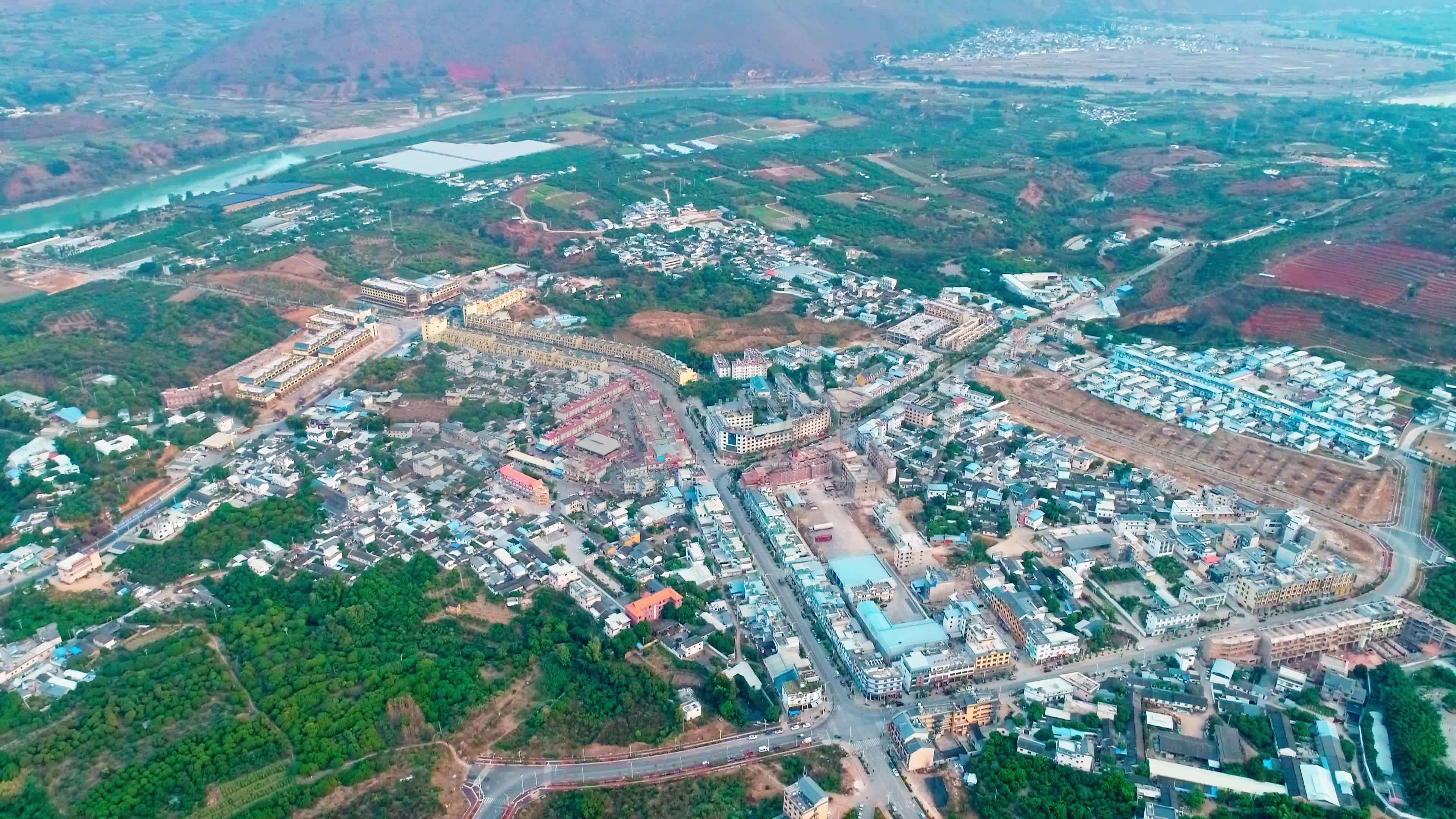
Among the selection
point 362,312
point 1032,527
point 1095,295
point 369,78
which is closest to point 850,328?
point 1095,295

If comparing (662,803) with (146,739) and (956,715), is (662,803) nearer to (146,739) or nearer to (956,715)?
(956,715)

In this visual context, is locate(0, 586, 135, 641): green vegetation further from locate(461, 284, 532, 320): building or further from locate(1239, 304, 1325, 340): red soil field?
locate(1239, 304, 1325, 340): red soil field

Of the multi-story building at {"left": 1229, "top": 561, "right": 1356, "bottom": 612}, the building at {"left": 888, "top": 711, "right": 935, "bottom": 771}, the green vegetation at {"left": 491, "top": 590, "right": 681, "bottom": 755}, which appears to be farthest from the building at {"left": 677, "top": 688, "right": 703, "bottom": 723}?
the multi-story building at {"left": 1229, "top": 561, "right": 1356, "bottom": 612}

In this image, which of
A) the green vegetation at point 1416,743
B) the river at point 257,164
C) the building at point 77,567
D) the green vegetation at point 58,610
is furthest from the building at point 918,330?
the river at point 257,164

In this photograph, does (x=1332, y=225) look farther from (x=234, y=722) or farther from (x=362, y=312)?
(x=234, y=722)

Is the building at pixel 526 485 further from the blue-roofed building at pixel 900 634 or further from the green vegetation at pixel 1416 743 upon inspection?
the green vegetation at pixel 1416 743

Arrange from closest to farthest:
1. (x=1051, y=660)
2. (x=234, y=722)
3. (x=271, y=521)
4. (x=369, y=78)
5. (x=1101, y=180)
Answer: (x=234, y=722), (x=1051, y=660), (x=271, y=521), (x=1101, y=180), (x=369, y=78)

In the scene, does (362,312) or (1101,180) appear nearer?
(362,312)
